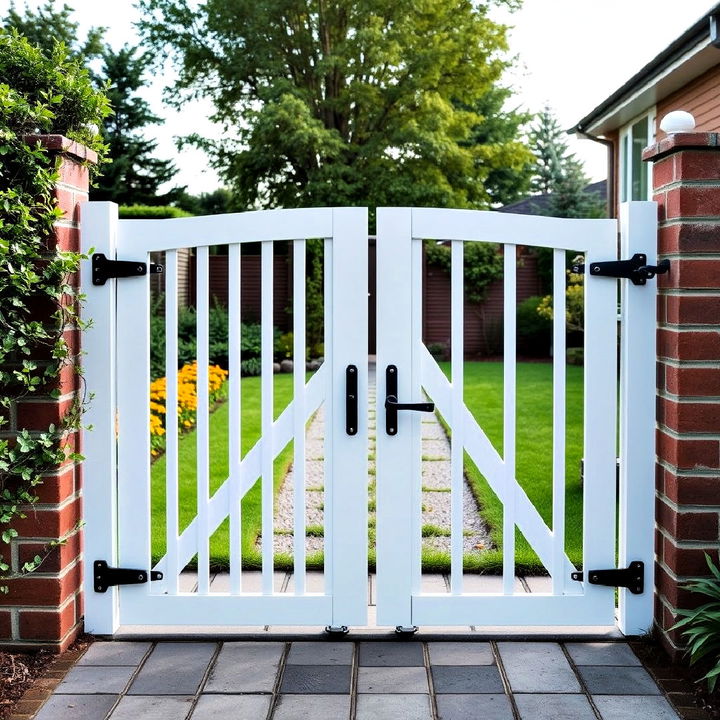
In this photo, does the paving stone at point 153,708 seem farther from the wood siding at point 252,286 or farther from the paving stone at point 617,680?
the wood siding at point 252,286

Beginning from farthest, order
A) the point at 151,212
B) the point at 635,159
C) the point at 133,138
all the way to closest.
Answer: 1. the point at 133,138
2. the point at 151,212
3. the point at 635,159

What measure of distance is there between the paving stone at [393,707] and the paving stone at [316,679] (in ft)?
0.36

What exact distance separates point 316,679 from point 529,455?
4.25 metres

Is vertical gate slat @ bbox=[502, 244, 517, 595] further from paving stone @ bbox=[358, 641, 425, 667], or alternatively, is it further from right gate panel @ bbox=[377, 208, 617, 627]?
paving stone @ bbox=[358, 641, 425, 667]

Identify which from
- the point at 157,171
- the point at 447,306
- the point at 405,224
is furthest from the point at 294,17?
the point at 405,224

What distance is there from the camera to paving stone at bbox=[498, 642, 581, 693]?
2916mm

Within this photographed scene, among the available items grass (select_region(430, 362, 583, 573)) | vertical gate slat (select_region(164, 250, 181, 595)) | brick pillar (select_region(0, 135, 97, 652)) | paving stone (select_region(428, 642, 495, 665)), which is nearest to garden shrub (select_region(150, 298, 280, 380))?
grass (select_region(430, 362, 583, 573))

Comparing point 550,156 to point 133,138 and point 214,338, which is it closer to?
point 133,138

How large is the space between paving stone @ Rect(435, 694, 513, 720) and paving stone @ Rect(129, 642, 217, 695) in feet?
2.50

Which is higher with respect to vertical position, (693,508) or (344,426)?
(344,426)

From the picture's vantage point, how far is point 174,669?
3066mm

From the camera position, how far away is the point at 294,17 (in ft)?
64.1

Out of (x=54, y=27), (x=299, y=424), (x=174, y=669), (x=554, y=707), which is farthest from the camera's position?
(x=54, y=27)

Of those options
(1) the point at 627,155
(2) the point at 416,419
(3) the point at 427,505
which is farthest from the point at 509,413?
(1) the point at 627,155
